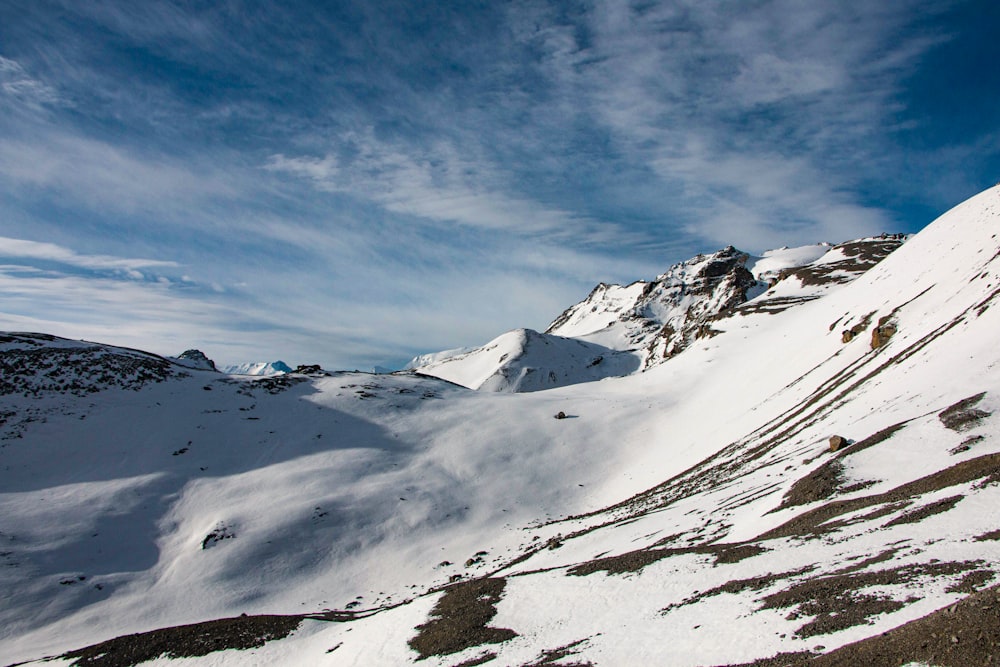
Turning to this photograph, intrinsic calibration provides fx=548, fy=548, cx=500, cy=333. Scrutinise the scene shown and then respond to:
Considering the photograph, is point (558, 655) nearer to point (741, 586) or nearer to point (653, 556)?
point (741, 586)

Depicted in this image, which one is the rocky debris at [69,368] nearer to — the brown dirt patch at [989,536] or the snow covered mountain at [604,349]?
the brown dirt patch at [989,536]

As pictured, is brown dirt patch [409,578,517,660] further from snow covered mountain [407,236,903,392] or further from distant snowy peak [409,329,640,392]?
distant snowy peak [409,329,640,392]

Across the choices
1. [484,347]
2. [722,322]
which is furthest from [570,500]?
[484,347]

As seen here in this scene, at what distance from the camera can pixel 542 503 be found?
50.9 metres

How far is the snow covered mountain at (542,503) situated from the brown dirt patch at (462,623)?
0.67 ft

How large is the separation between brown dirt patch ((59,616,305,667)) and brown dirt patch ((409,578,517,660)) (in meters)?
9.62

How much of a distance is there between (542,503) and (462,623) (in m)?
27.9

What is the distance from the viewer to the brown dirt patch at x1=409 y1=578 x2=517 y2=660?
854 inches

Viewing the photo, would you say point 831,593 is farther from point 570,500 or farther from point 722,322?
point 722,322

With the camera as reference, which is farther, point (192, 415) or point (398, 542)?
point (192, 415)

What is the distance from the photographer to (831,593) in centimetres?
1531

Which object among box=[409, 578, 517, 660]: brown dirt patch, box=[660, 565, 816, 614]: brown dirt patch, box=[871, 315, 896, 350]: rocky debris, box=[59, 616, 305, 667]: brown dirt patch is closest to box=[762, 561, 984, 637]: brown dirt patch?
box=[660, 565, 816, 614]: brown dirt patch

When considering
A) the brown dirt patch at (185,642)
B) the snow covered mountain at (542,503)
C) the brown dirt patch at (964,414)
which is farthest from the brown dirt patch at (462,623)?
the brown dirt patch at (964,414)

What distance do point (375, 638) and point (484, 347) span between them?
153 metres
